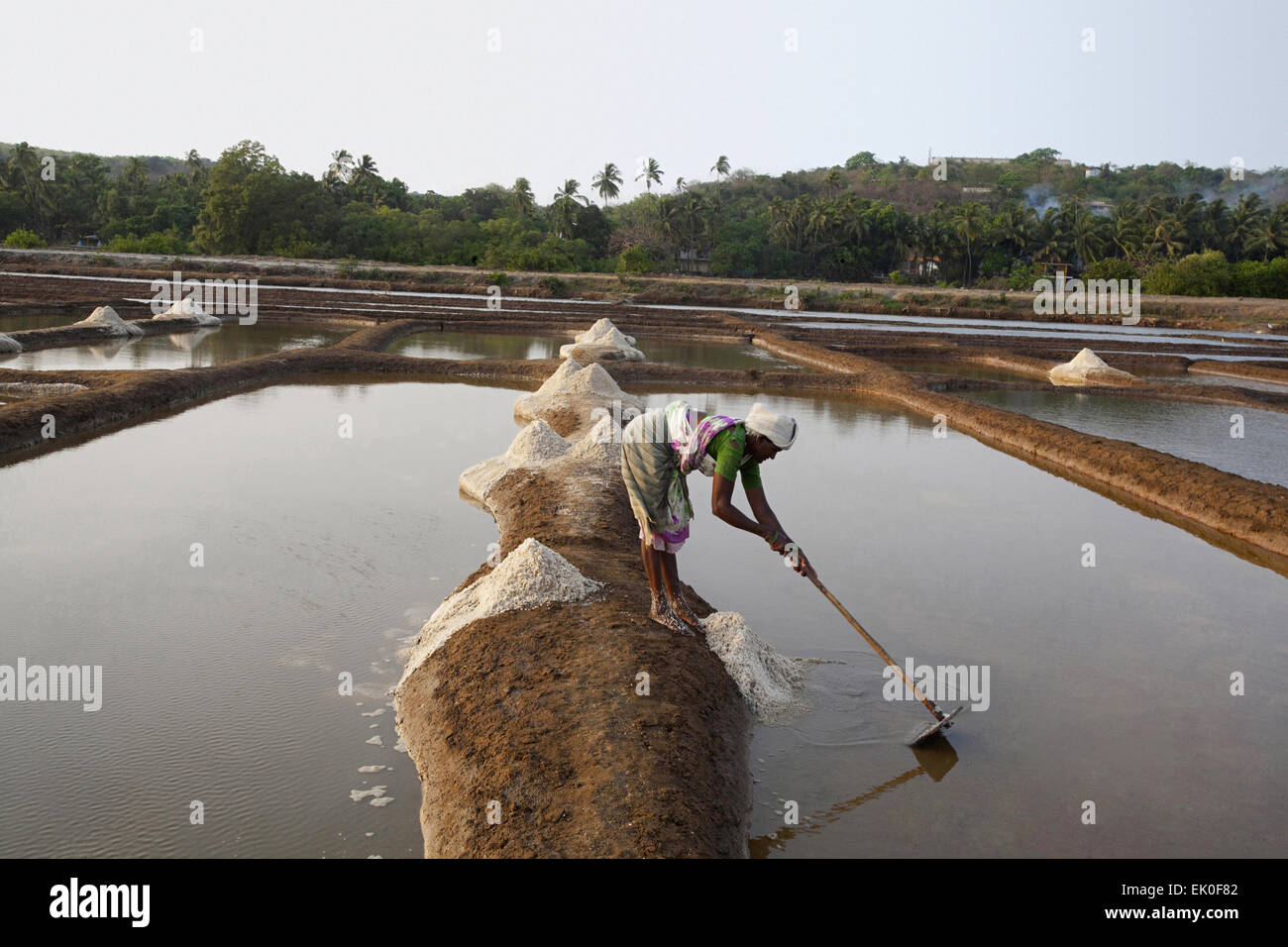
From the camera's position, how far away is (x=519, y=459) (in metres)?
6.82

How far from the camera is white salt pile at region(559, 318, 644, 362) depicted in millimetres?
14578

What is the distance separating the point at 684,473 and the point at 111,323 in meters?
14.8

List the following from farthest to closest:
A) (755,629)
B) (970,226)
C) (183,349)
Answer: (970,226)
(183,349)
(755,629)

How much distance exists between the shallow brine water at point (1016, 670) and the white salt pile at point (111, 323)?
11977 mm

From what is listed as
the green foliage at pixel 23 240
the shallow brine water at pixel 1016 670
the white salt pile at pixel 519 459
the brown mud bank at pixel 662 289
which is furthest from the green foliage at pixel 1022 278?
the green foliage at pixel 23 240

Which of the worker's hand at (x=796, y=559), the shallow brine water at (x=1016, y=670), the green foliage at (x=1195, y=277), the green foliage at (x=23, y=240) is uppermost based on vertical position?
the green foliage at (x=23, y=240)

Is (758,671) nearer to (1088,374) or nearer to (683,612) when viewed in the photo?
(683,612)

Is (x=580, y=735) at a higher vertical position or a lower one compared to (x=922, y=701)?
higher

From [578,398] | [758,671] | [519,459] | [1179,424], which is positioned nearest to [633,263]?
[1179,424]

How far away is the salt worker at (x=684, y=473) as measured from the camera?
3.44m

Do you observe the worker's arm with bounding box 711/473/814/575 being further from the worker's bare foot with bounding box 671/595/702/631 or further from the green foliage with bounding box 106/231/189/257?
the green foliage with bounding box 106/231/189/257

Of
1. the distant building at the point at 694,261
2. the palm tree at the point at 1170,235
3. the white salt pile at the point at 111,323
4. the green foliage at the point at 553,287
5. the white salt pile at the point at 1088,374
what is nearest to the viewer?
the white salt pile at the point at 1088,374

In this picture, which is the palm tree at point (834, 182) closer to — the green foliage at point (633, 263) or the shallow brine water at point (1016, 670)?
the green foliage at point (633, 263)

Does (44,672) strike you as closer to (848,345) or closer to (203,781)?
(203,781)
